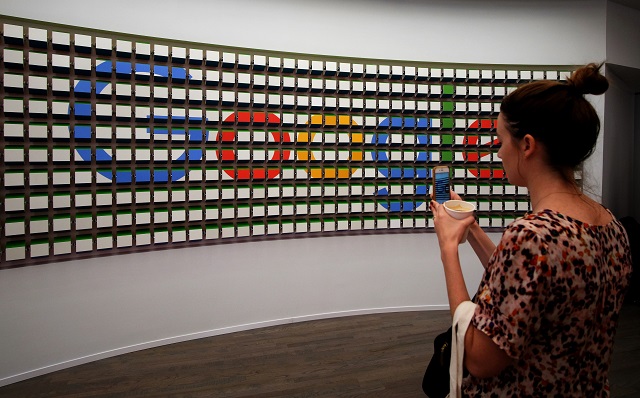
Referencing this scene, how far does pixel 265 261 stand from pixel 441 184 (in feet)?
8.35

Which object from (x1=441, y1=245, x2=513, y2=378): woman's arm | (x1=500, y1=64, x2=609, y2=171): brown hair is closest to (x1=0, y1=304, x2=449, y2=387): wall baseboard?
(x1=441, y1=245, x2=513, y2=378): woman's arm

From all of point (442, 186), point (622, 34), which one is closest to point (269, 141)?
point (442, 186)

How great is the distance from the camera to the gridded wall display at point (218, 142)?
2768mm

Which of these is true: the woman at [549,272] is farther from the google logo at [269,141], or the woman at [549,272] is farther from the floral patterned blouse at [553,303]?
the google logo at [269,141]

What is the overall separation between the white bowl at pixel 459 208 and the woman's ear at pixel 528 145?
216 mm

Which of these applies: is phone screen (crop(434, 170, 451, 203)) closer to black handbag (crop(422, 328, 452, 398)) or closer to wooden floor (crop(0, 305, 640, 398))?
black handbag (crop(422, 328, 452, 398))

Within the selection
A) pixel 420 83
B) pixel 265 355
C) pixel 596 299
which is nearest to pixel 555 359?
pixel 596 299

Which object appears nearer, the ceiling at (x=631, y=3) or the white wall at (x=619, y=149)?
the ceiling at (x=631, y=3)

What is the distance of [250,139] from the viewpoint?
3.52 metres

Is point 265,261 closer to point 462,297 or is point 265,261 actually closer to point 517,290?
point 462,297

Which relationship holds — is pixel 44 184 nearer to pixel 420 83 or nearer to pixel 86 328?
pixel 86 328

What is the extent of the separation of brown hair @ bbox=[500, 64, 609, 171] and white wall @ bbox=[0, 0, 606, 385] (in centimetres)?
299

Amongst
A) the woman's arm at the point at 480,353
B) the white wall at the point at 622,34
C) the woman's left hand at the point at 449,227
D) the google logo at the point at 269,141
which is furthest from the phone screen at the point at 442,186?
the white wall at the point at 622,34

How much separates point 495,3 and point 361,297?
3207 mm
